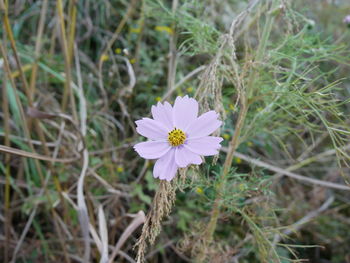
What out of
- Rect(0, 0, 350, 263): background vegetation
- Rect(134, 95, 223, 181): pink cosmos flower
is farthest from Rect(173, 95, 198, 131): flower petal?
Rect(0, 0, 350, 263): background vegetation

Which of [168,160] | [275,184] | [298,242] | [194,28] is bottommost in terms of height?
[298,242]

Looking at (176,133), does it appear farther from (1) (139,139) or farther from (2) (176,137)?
(1) (139,139)

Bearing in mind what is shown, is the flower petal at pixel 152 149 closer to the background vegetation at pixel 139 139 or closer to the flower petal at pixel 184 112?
the flower petal at pixel 184 112

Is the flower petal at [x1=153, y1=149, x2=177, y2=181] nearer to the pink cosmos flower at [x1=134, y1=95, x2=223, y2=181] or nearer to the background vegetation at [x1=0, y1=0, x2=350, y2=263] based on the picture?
the pink cosmos flower at [x1=134, y1=95, x2=223, y2=181]

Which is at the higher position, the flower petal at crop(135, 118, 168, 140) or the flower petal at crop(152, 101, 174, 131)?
the flower petal at crop(152, 101, 174, 131)

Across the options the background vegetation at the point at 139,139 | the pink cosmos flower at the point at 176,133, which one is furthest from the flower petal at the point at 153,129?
the background vegetation at the point at 139,139

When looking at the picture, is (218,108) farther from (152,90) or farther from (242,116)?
(152,90)

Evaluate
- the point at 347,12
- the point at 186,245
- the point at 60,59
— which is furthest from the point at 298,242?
the point at 347,12

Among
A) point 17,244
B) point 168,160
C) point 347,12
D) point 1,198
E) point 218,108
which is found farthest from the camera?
point 347,12
